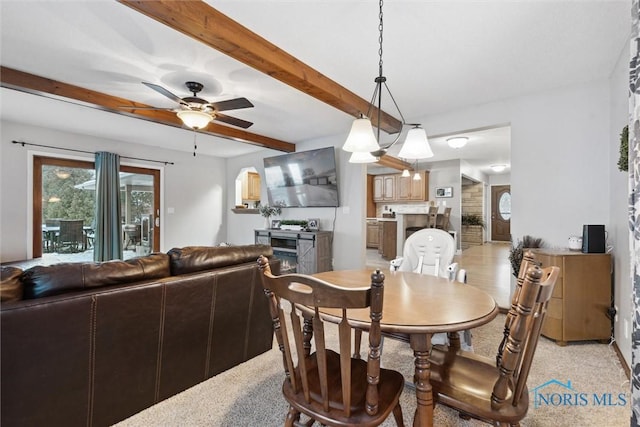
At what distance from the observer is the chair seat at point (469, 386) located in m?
1.05

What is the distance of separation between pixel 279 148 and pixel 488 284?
4.05m

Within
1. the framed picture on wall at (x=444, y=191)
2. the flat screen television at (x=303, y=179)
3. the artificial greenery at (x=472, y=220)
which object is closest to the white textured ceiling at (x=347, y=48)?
the flat screen television at (x=303, y=179)

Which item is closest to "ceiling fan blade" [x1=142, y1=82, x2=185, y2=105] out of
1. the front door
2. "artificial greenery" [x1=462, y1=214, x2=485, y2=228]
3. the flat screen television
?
the flat screen television

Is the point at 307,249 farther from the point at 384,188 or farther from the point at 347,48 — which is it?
the point at 384,188

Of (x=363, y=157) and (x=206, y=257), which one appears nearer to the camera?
(x=206, y=257)

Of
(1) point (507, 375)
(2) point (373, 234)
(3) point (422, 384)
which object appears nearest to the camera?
(1) point (507, 375)

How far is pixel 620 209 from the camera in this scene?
2.33m

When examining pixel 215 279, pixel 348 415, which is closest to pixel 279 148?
pixel 215 279

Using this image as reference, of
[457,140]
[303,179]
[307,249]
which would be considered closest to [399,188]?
[457,140]

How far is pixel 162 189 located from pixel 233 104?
13.0 feet

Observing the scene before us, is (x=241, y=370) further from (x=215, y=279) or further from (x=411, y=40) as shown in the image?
(x=411, y=40)

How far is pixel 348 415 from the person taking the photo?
3.29ft

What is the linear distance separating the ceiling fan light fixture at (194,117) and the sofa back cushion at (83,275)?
1.64 m

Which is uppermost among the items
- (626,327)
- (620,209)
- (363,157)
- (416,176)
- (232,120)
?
(232,120)
